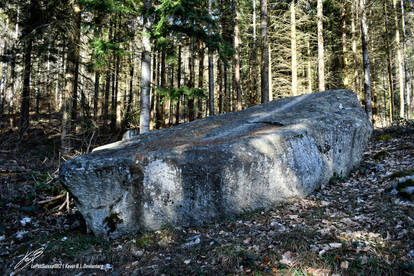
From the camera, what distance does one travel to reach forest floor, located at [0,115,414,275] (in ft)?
9.14

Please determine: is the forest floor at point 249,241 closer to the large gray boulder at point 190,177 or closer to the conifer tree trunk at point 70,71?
the large gray boulder at point 190,177

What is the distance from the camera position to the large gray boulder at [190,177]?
160 inches

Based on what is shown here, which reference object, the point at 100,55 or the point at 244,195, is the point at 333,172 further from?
the point at 100,55

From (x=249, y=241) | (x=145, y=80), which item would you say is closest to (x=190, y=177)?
(x=249, y=241)

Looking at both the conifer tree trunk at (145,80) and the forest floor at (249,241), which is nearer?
the forest floor at (249,241)

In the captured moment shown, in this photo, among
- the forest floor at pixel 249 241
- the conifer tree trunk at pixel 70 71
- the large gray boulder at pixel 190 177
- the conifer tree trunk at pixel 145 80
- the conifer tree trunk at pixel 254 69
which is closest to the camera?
the forest floor at pixel 249 241

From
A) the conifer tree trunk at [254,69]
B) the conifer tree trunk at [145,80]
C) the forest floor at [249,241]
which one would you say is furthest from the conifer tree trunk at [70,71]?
the conifer tree trunk at [254,69]

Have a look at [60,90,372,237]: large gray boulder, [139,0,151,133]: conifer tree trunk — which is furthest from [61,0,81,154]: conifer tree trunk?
[60,90,372,237]: large gray boulder

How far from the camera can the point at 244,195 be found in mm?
4348

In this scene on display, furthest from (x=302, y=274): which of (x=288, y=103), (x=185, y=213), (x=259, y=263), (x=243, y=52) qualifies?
(x=243, y=52)

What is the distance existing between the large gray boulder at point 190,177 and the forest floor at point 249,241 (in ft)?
0.83

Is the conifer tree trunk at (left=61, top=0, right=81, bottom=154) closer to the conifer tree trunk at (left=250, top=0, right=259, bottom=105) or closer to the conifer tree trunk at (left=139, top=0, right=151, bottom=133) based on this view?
the conifer tree trunk at (left=139, top=0, right=151, bottom=133)

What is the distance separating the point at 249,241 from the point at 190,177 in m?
1.47

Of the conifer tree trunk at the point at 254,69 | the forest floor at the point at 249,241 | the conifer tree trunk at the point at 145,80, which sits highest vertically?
the conifer tree trunk at the point at 254,69
